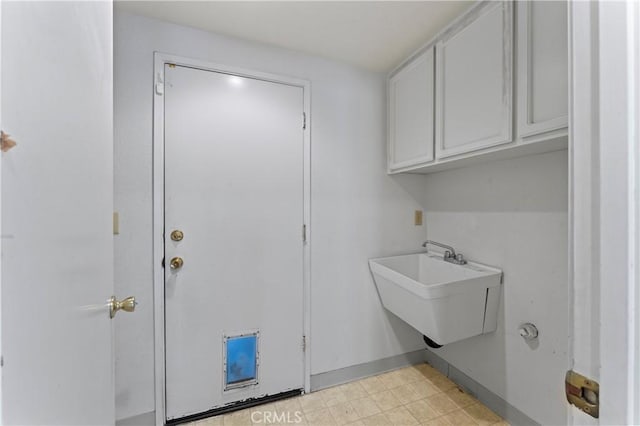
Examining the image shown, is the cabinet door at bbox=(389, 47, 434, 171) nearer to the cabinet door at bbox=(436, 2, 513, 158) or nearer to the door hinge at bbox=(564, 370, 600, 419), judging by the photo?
the cabinet door at bbox=(436, 2, 513, 158)

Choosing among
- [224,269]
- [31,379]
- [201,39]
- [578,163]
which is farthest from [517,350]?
[201,39]

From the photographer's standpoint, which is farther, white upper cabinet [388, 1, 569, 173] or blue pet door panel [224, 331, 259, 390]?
blue pet door panel [224, 331, 259, 390]

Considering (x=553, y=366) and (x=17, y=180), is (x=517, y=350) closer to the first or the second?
(x=553, y=366)

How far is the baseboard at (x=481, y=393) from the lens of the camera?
1.50m

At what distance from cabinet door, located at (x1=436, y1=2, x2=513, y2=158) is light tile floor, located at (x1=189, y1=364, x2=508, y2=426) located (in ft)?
5.07

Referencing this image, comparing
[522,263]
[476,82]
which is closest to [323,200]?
[476,82]

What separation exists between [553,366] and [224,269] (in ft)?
6.08

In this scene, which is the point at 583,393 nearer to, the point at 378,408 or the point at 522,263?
the point at 522,263

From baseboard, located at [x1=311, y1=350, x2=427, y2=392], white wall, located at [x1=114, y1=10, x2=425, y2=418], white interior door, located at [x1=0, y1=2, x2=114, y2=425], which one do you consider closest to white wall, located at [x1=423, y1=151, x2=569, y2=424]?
baseboard, located at [x1=311, y1=350, x2=427, y2=392]

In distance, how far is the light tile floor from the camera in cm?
155

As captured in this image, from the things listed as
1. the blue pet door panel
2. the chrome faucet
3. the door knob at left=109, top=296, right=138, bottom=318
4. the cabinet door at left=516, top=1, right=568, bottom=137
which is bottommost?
the blue pet door panel

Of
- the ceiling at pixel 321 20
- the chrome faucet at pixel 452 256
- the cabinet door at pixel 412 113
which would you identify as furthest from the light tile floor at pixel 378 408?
the ceiling at pixel 321 20

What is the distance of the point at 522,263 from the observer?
1497mm

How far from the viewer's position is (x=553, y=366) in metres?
1.36
